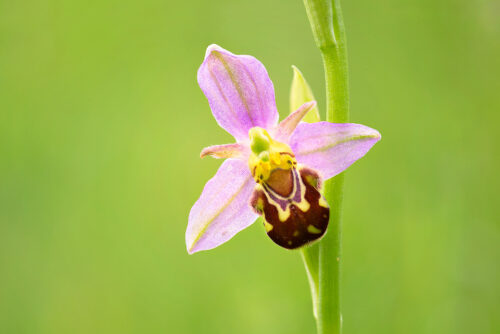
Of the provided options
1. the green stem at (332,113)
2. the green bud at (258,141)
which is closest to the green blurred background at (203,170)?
the green stem at (332,113)

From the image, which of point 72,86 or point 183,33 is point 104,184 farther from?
point 183,33

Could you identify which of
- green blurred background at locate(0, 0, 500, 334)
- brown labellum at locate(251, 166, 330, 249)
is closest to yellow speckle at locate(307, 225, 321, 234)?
brown labellum at locate(251, 166, 330, 249)

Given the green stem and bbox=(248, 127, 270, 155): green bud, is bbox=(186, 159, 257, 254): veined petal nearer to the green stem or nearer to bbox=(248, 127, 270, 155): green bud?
bbox=(248, 127, 270, 155): green bud

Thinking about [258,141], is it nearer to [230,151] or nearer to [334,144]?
[230,151]

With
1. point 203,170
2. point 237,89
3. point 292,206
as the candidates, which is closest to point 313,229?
point 292,206

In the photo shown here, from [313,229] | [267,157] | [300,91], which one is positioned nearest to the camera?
[313,229]

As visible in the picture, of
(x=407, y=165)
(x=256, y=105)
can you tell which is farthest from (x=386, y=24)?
(x=256, y=105)
